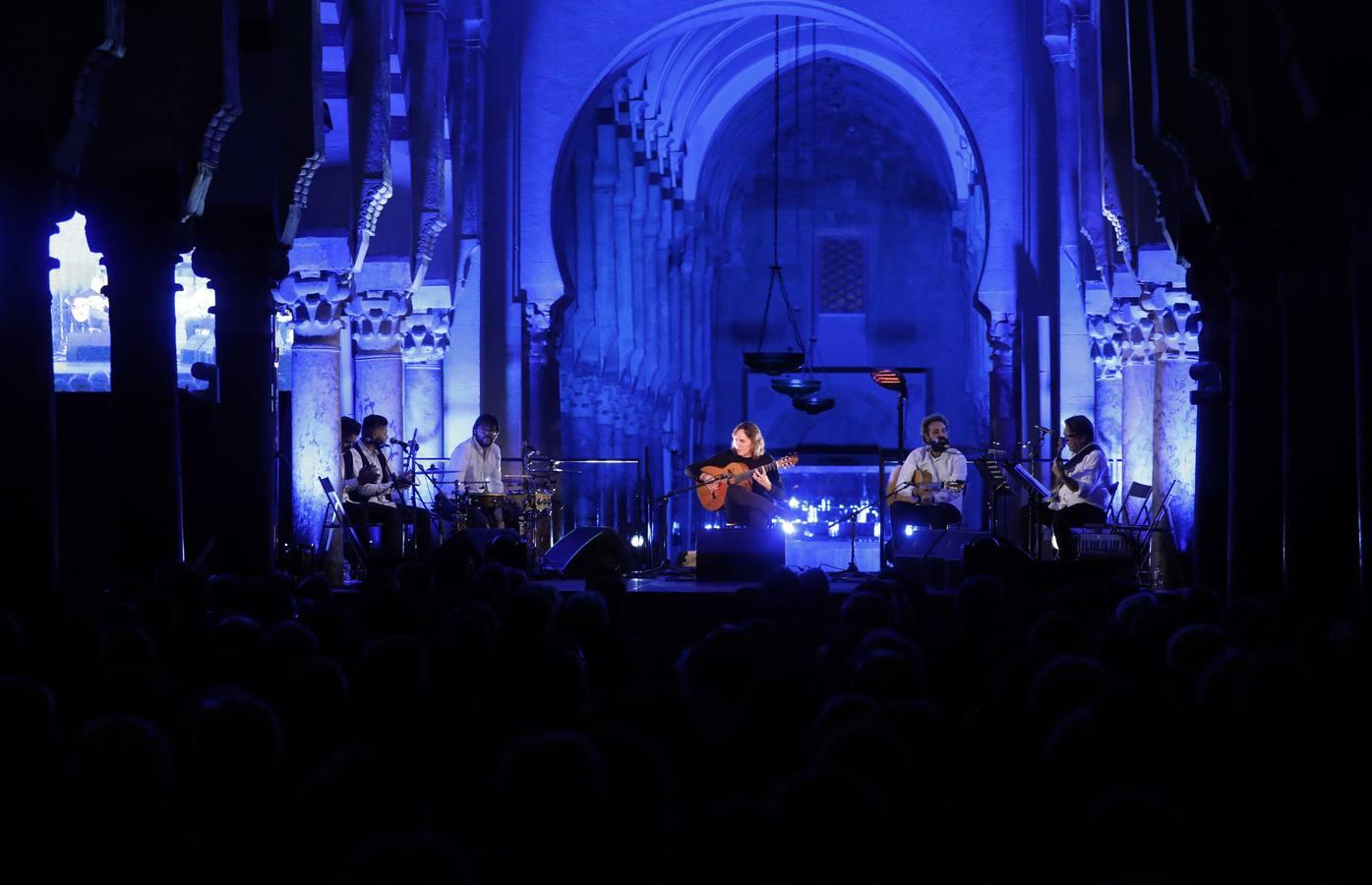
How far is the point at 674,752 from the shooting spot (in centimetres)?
460

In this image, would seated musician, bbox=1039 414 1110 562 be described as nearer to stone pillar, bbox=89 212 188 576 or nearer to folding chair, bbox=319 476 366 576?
folding chair, bbox=319 476 366 576

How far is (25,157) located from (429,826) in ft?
17.8

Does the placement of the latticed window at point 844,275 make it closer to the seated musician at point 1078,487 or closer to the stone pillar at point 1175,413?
the stone pillar at point 1175,413

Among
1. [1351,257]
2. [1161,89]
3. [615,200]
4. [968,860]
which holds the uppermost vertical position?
[615,200]

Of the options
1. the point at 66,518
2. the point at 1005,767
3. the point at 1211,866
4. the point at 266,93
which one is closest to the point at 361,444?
the point at 66,518

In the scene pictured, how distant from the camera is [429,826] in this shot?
12.1 feet

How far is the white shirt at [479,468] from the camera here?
1886cm

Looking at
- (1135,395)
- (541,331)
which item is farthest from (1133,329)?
(541,331)

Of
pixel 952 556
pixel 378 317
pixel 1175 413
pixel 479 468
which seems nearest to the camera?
pixel 952 556

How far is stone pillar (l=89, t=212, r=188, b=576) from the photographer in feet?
35.6

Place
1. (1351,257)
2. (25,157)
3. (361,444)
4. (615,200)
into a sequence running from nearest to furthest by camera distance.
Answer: (25,157) → (1351,257) → (361,444) → (615,200)

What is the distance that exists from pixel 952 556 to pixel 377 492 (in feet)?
19.2

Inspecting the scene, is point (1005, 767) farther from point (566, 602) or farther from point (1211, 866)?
point (566, 602)

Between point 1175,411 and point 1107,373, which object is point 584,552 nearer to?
point 1175,411
